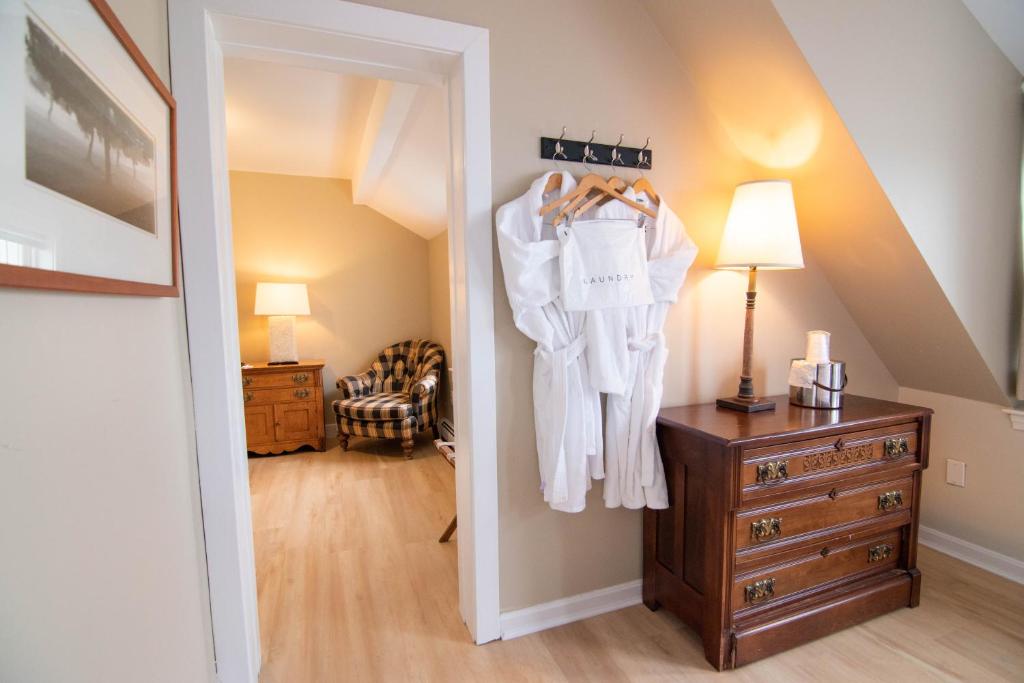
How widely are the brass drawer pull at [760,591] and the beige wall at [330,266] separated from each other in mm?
3917

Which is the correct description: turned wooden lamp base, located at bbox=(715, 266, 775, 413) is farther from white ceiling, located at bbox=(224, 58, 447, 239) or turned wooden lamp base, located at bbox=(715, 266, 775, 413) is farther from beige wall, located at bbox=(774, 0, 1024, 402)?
white ceiling, located at bbox=(224, 58, 447, 239)

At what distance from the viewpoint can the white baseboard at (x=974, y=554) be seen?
6.64 ft

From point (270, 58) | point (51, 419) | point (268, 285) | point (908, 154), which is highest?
point (270, 58)

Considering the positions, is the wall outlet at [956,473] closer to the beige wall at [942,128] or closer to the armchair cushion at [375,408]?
the beige wall at [942,128]

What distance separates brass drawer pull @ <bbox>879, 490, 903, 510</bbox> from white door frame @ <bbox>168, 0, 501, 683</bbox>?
1494 mm

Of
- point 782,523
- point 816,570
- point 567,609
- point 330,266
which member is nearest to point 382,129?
point 330,266

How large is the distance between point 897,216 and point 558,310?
130 cm

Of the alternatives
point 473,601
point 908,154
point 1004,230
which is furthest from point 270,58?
point 1004,230

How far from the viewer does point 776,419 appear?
1679mm

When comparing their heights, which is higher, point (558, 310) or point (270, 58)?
point (270, 58)

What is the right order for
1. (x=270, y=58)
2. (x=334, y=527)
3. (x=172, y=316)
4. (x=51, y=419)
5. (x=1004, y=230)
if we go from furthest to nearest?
(x=334, y=527), (x=1004, y=230), (x=270, y=58), (x=172, y=316), (x=51, y=419)

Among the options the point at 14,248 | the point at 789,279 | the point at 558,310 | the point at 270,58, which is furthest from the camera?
the point at 789,279

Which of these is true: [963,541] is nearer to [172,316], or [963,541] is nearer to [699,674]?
[699,674]

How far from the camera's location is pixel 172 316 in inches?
47.3
